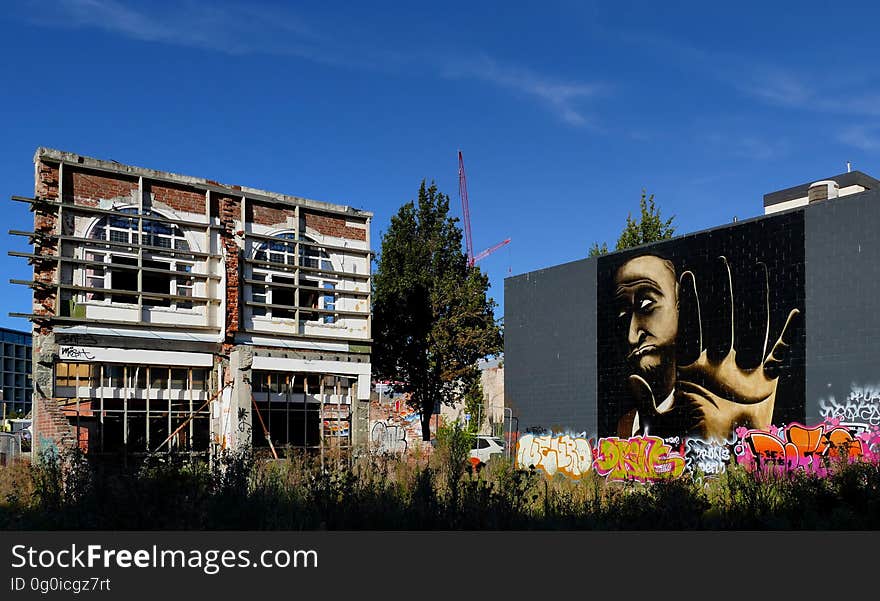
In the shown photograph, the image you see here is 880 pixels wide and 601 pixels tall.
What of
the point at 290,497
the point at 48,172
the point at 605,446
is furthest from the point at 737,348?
the point at 48,172

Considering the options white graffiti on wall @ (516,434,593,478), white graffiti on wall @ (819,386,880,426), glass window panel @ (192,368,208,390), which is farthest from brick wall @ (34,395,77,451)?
white graffiti on wall @ (819,386,880,426)

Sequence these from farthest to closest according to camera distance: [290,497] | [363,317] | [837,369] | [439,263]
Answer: [439,263] < [363,317] < [837,369] < [290,497]

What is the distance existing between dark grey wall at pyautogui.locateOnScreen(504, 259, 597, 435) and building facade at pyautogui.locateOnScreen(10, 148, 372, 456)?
535 cm

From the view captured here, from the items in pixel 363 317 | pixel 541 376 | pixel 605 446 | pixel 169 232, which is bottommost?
pixel 605 446

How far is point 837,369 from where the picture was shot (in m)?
18.0

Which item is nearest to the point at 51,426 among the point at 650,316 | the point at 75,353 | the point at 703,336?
the point at 75,353

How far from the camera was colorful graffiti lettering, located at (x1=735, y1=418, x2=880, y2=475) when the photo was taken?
17156 millimetres

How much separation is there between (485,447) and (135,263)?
13416 millimetres

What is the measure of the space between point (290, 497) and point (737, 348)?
521 inches

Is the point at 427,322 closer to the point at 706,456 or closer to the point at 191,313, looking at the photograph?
the point at 191,313

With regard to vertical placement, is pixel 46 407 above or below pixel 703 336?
below

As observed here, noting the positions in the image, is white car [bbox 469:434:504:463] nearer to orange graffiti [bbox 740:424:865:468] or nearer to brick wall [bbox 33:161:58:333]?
orange graffiti [bbox 740:424:865:468]

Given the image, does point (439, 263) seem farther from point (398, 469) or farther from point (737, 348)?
point (398, 469)

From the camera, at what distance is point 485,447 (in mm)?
29891
